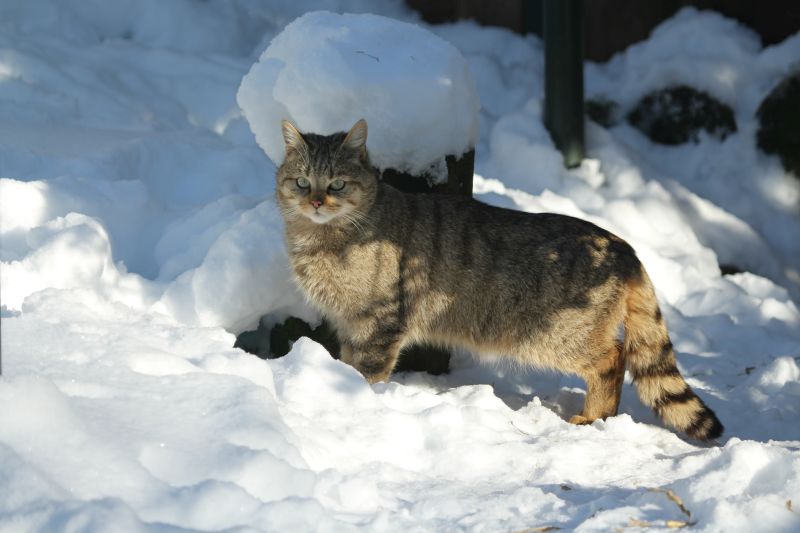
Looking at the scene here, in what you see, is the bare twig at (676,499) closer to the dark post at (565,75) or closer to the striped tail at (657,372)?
the striped tail at (657,372)

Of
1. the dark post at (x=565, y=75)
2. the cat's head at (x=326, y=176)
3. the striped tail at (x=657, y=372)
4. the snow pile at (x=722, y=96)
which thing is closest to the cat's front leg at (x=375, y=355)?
the cat's head at (x=326, y=176)

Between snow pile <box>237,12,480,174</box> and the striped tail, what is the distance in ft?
3.89

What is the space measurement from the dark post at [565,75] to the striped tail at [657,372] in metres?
3.19

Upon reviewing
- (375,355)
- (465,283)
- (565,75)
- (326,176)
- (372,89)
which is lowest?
(375,355)

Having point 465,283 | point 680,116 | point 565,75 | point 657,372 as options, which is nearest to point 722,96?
point 680,116

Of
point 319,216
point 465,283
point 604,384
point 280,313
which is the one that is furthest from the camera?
point 280,313

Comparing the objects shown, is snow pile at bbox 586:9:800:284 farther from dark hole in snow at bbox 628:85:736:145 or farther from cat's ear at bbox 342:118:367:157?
cat's ear at bbox 342:118:367:157

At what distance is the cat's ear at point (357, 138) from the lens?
4.19 metres

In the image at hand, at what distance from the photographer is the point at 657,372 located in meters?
4.23

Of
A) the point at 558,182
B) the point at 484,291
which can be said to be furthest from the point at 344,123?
the point at 558,182

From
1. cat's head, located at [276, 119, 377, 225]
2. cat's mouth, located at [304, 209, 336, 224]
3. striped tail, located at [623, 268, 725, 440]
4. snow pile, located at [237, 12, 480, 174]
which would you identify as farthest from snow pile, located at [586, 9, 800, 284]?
cat's mouth, located at [304, 209, 336, 224]

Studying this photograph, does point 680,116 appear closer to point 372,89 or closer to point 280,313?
point 372,89

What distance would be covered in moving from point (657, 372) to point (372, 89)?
1.87 metres

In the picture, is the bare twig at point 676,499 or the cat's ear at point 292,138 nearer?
the bare twig at point 676,499
